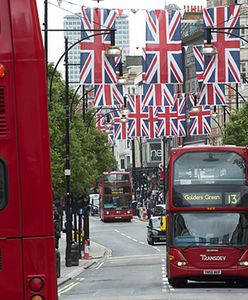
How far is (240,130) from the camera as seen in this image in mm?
62562

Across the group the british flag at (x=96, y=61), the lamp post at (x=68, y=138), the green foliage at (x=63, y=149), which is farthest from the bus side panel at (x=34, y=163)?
the green foliage at (x=63, y=149)

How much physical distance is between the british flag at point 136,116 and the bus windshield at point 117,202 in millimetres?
18468

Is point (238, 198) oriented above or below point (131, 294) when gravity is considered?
above

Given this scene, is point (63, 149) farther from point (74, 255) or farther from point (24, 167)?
point (24, 167)

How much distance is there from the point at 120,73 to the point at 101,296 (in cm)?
1640

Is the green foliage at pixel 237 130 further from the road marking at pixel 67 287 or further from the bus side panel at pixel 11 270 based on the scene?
the bus side panel at pixel 11 270

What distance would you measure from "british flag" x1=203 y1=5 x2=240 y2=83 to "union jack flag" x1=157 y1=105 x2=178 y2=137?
24.3 metres

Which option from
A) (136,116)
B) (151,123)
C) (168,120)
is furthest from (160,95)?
(151,123)

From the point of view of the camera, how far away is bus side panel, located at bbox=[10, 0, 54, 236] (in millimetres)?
9664

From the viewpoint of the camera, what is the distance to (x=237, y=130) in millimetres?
63188

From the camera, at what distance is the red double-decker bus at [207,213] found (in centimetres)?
2569

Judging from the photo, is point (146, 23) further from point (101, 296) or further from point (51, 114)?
point (101, 296)

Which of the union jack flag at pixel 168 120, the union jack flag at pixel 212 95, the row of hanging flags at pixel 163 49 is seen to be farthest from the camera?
the union jack flag at pixel 168 120

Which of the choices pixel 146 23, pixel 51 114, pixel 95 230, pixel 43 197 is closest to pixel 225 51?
pixel 146 23
